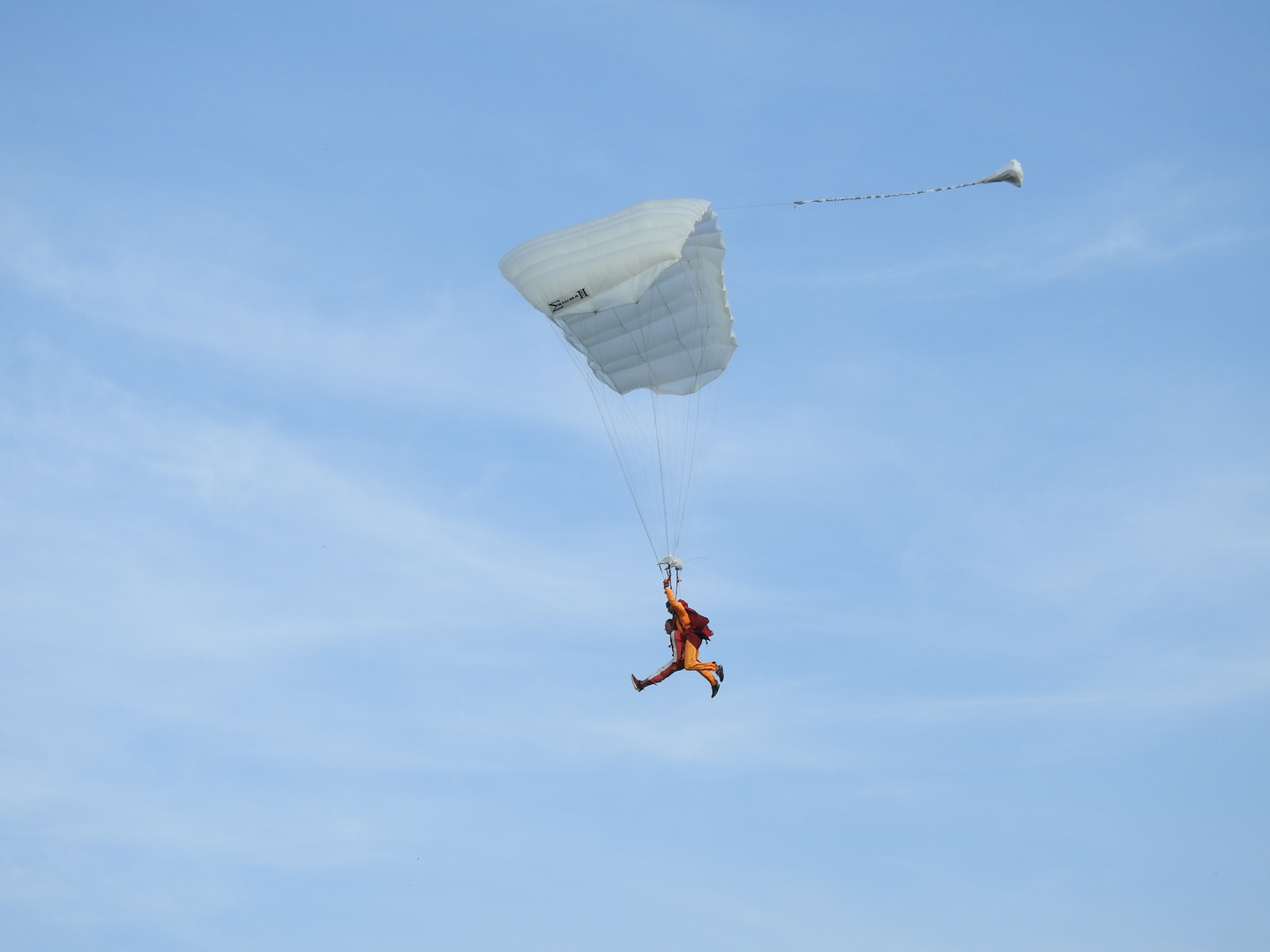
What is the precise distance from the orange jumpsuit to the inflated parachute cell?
5185 millimetres

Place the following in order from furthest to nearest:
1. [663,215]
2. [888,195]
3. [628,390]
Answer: [628,390] → [663,215] → [888,195]

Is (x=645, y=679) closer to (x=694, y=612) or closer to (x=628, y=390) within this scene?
(x=694, y=612)

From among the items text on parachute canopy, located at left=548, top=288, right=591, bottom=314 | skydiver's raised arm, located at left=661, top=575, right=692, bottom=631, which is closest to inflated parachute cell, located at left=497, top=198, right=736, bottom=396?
text on parachute canopy, located at left=548, top=288, right=591, bottom=314

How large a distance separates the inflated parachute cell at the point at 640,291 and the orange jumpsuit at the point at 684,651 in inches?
204

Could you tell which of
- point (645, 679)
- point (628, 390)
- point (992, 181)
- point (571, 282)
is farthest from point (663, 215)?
point (645, 679)

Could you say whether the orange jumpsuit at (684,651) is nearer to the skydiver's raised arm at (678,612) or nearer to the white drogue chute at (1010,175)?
the skydiver's raised arm at (678,612)

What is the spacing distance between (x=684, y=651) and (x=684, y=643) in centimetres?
18

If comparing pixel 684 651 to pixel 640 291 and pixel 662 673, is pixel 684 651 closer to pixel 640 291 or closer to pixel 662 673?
pixel 662 673

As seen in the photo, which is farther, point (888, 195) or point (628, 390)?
point (628, 390)

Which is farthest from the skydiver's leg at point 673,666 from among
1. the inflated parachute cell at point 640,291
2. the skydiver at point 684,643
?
the inflated parachute cell at point 640,291

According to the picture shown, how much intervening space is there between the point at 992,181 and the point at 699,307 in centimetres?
712

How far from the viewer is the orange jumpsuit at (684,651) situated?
29.7 meters

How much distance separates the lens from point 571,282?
1186 inches

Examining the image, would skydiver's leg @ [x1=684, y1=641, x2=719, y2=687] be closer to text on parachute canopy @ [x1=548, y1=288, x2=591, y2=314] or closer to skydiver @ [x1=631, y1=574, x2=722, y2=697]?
skydiver @ [x1=631, y1=574, x2=722, y2=697]
